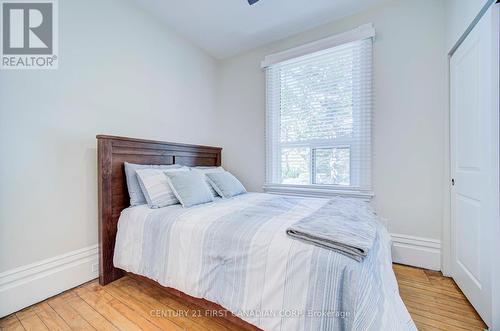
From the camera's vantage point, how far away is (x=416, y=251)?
2148 millimetres

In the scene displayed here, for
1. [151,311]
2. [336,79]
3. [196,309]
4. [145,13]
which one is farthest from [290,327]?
[145,13]

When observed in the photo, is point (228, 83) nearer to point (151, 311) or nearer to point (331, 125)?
point (331, 125)

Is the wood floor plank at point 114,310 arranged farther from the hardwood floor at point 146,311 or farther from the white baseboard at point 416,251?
the white baseboard at point 416,251

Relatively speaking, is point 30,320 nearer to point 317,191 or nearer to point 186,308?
point 186,308

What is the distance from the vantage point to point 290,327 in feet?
3.35

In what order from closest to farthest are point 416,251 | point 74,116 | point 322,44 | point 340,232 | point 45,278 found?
1. point 340,232
2. point 45,278
3. point 74,116
4. point 416,251
5. point 322,44

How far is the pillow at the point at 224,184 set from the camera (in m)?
2.40

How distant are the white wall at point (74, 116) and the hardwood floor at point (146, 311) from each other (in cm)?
39

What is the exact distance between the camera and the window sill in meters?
2.39

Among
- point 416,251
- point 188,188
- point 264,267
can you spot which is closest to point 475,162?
point 416,251

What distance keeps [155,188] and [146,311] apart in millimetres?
934

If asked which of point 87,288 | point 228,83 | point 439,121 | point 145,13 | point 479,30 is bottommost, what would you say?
point 87,288

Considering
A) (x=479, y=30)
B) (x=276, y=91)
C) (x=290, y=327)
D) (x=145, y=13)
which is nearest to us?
(x=290, y=327)

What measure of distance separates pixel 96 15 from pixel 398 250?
3.71 m
